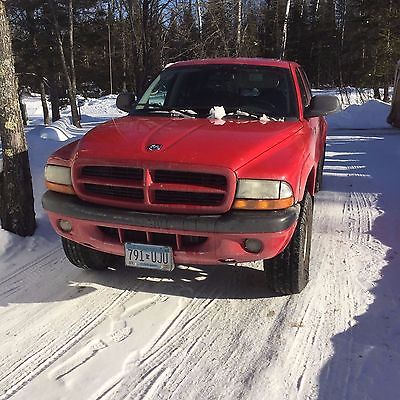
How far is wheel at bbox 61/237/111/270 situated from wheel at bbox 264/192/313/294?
4.71 ft

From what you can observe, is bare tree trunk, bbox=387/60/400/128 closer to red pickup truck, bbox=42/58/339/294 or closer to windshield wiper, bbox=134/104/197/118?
windshield wiper, bbox=134/104/197/118

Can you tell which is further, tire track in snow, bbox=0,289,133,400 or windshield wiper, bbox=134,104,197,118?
windshield wiper, bbox=134,104,197,118

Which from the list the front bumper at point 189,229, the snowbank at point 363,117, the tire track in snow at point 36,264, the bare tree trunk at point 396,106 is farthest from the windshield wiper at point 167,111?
the snowbank at point 363,117

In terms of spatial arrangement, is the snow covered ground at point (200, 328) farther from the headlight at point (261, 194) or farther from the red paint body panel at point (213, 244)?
the headlight at point (261, 194)

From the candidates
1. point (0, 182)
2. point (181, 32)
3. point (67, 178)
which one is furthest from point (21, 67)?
point (67, 178)

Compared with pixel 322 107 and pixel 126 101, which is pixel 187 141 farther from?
pixel 126 101

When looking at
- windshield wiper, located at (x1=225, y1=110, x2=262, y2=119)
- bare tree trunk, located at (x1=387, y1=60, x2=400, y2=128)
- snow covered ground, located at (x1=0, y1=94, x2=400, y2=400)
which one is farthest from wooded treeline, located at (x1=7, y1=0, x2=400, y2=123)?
snow covered ground, located at (x1=0, y1=94, x2=400, y2=400)

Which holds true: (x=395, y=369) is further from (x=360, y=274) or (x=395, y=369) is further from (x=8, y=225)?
(x=8, y=225)

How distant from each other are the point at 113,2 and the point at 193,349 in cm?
2608

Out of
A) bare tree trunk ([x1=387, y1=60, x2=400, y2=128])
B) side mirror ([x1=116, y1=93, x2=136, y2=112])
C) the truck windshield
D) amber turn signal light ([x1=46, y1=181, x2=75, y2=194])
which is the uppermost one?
the truck windshield

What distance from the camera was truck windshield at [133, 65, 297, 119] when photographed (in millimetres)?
4441

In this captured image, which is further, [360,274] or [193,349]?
[360,274]

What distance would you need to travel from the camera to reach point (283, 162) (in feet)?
10.8

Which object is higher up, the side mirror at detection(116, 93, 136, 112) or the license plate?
the side mirror at detection(116, 93, 136, 112)
